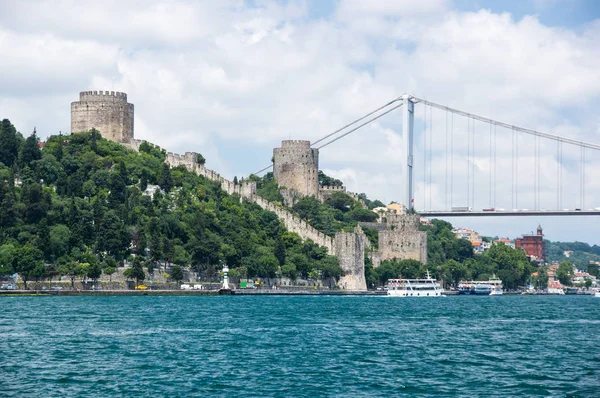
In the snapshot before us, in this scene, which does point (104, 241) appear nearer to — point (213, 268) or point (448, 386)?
point (213, 268)

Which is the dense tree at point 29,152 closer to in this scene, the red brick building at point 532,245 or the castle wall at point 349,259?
the castle wall at point 349,259

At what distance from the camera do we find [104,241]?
214 ft

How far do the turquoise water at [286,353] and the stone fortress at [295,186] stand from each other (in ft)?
102

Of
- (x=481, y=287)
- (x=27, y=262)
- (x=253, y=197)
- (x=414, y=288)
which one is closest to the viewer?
(x=27, y=262)

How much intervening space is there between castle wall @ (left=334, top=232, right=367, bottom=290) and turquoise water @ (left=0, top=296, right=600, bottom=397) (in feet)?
99.6

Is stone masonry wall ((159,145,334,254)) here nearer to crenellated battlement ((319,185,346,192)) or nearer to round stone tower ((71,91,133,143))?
round stone tower ((71,91,133,143))

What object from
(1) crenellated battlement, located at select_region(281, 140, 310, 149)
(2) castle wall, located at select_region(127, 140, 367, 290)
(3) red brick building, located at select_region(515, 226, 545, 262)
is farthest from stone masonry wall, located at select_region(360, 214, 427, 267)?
(3) red brick building, located at select_region(515, 226, 545, 262)

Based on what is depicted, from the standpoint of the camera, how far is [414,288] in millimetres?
80000

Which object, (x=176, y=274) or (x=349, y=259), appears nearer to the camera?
(x=176, y=274)

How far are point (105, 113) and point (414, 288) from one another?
25244mm

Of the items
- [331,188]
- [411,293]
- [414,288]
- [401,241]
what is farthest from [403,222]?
[331,188]

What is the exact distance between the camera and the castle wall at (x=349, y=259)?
79438 millimetres

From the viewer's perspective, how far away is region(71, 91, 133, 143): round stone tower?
79938mm

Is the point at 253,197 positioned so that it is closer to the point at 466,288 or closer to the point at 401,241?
the point at 401,241
